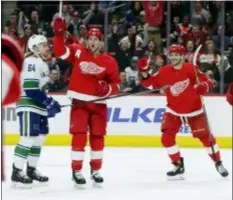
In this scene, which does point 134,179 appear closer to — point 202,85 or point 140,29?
point 202,85

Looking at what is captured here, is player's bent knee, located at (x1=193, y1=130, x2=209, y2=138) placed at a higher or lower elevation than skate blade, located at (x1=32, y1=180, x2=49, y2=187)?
higher

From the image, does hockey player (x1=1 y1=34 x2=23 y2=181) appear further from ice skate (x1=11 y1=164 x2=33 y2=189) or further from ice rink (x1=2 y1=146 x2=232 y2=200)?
ice skate (x1=11 y1=164 x2=33 y2=189)

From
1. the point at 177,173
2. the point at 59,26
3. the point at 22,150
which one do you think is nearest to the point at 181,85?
the point at 177,173

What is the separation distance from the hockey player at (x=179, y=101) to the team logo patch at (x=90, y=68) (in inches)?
25.4

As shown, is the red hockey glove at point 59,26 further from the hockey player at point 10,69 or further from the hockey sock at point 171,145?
the hockey player at point 10,69

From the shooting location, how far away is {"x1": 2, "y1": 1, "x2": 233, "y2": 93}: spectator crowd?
8.21 metres

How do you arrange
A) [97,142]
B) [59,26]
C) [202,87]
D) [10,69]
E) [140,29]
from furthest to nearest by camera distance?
[140,29], [202,87], [97,142], [59,26], [10,69]

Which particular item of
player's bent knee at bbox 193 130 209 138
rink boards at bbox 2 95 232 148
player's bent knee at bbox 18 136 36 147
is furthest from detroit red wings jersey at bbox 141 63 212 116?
rink boards at bbox 2 95 232 148

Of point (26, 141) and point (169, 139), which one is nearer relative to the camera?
point (26, 141)

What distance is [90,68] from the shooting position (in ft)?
15.1

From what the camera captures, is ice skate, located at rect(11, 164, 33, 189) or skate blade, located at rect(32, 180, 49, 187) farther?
skate blade, located at rect(32, 180, 49, 187)

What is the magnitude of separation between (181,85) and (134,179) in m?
0.80

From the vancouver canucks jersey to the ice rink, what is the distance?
1.82ft

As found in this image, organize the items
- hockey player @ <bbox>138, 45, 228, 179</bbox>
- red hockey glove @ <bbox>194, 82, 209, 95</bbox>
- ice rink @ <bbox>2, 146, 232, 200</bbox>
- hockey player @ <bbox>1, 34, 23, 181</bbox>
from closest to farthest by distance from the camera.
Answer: hockey player @ <bbox>1, 34, 23, 181</bbox>, ice rink @ <bbox>2, 146, 232, 200</bbox>, red hockey glove @ <bbox>194, 82, 209, 95</bbox>, hockey player @ <bbox>138, 45, 228, 179</bbox>
